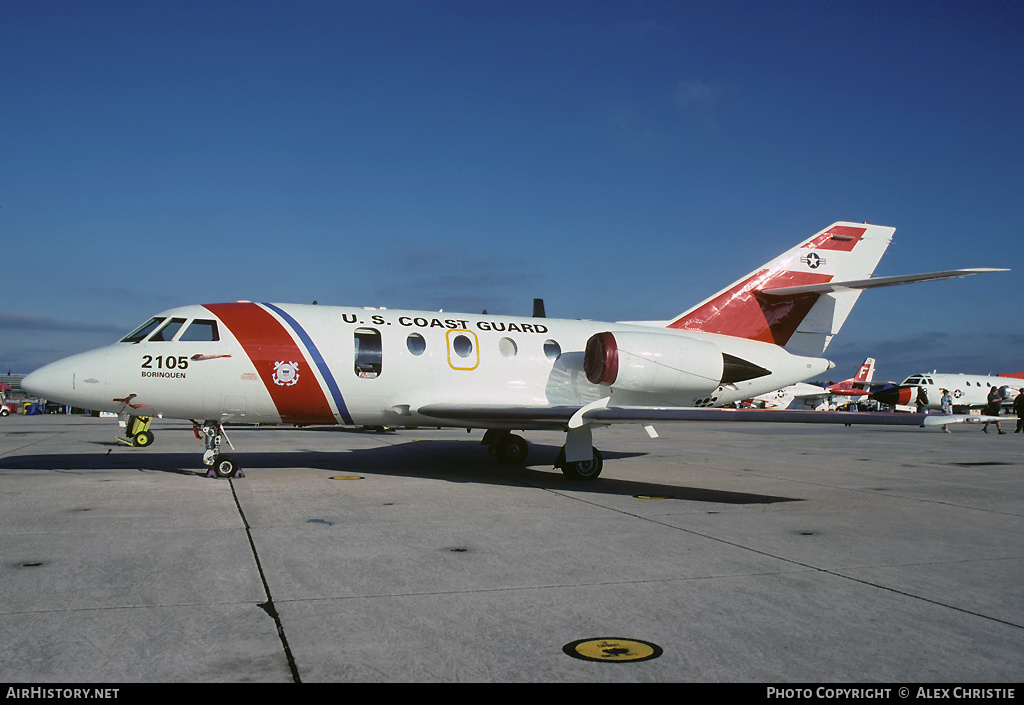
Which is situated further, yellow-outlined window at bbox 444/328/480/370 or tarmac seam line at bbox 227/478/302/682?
yellow-outlined window at bbox 444/328/480/370

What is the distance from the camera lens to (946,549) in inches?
300

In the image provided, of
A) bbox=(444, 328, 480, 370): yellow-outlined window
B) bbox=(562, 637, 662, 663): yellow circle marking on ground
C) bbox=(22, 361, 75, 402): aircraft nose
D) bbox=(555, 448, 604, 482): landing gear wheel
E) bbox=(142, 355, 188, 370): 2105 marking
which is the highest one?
bbox=(444, 328, 480, 370): yellow-outlined window

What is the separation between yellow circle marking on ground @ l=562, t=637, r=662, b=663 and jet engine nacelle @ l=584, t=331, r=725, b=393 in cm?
933

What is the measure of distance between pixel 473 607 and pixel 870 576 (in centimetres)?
343

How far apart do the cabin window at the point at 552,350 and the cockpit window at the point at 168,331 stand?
632cm

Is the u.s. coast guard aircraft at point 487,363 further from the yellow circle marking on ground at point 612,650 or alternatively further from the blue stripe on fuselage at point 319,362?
the yellow circle marking on ground at point 612,650

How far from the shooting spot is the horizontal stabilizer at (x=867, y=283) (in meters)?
12.5

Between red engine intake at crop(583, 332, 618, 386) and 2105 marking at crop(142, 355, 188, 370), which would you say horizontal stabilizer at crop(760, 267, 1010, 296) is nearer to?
red engine intake at crop(583, 332, 618, 386)

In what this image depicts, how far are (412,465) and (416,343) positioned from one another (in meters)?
2.95

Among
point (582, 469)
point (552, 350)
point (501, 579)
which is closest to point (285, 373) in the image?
point (552, 350)

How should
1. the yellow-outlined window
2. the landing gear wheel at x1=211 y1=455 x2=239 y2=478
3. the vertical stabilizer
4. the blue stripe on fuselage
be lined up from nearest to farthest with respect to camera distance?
1. the landing gear wheel at x1=211 y1=455 x2=239 y2=478
2. the blue stripe on fuselage
3. the yellow-outlined window
4. the vertical stabilizer

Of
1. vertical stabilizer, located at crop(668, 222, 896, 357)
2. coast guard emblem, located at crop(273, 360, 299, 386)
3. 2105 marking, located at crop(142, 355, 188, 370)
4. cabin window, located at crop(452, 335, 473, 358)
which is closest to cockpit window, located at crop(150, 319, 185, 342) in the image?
2105 marking, located at crop(142, 355, 188, 370)

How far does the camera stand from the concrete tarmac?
4.25 m

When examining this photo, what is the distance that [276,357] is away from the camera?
41.0ft
